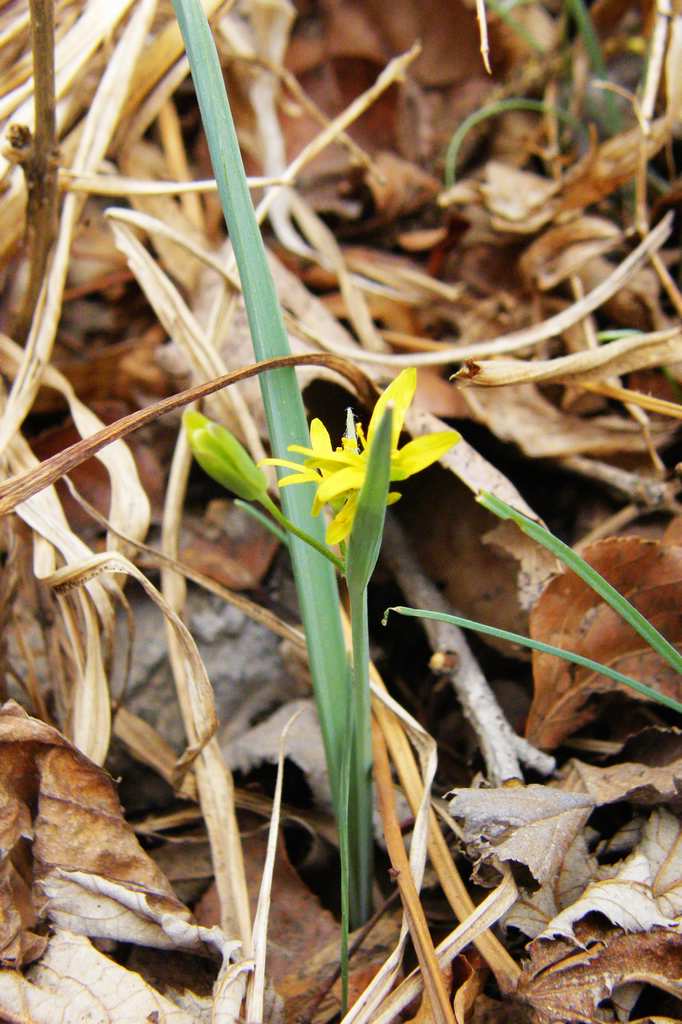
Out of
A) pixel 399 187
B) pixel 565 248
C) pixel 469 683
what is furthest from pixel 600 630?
pixel 399 187

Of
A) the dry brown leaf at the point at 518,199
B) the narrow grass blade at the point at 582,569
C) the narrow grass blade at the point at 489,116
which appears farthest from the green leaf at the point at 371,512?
the narrow grass blade at the point at 489,116

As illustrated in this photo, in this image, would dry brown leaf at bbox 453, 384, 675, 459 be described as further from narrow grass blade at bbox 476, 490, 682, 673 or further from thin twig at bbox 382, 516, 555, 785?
narrow grass blade at bbox 476, 490, 682, 673

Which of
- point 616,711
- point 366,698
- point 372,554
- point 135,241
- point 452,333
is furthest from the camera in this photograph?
point 452,333

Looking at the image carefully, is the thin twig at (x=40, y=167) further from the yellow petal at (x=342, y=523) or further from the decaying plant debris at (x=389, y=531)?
the yellow petal at (x=342, y=523)

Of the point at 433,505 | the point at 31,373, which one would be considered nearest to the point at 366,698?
the point at 433,505

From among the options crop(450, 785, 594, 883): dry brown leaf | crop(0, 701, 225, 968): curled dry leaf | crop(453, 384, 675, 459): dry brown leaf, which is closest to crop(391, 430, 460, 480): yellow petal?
crop(450, 785, 594, 883): dry brown leaf

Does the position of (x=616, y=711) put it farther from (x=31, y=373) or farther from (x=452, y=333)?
(x=31, y=373)
